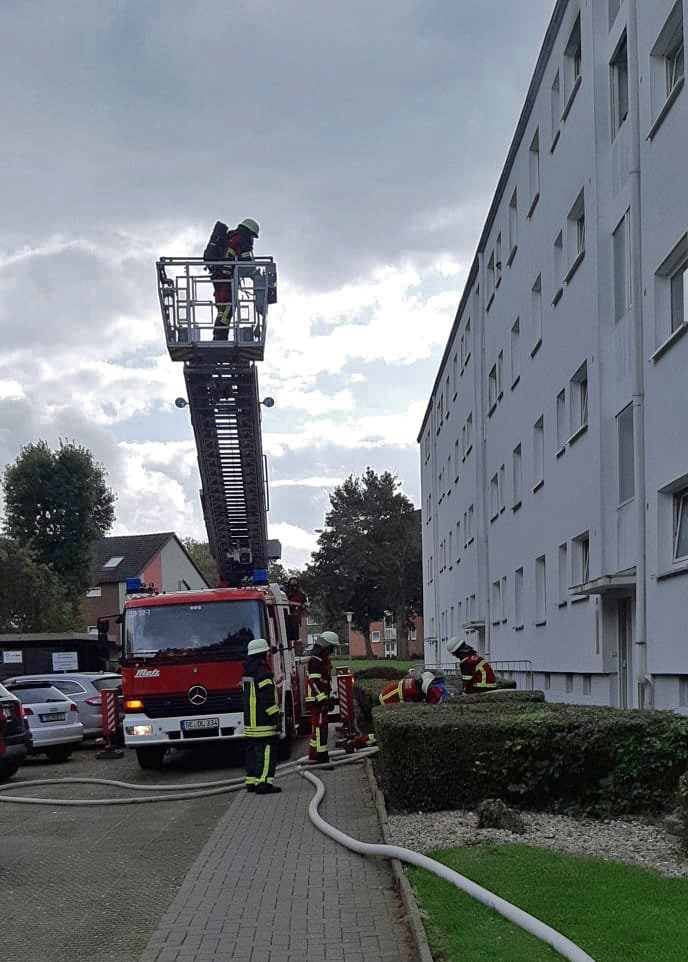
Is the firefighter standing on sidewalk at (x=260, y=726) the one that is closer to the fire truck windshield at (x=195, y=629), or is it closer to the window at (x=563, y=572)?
the fire truck windshield at (x=195, y=629)

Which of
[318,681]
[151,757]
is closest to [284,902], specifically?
[318,681]

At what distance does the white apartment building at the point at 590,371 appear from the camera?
1293 cm

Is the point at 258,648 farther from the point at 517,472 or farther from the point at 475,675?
the point at 517,472

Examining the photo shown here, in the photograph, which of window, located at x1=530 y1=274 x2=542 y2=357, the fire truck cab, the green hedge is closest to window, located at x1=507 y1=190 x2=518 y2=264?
window, located at x1=530 y1=274 x2=542 y2=357

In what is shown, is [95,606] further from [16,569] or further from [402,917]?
[402,917]

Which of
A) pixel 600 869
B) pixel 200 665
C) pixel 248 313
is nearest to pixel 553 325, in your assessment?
pixel 248 313

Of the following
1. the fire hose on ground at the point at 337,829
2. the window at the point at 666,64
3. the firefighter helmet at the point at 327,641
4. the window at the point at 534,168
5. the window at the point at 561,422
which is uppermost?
the window at the point at 534,168

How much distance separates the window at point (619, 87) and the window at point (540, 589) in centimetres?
840

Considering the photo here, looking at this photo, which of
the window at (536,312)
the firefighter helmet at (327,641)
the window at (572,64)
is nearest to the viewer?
the firefighter helmet at (327,641)

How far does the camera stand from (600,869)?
23.5 ft

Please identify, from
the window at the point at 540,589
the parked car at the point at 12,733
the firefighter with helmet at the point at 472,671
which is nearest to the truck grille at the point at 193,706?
the parked car at the point at 12,733

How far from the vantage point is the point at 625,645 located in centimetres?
1608

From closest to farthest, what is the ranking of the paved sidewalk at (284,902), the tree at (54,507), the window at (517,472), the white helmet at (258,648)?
the paved sidewalk at (284,902), the white helmet at (258,648), the window at (517,472), the tree at (54,507)

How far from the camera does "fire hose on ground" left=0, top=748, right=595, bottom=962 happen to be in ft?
18.3
